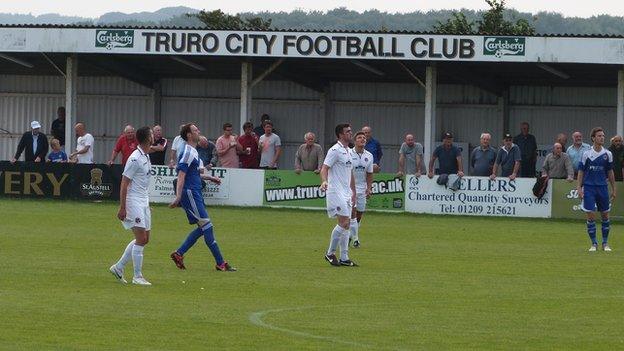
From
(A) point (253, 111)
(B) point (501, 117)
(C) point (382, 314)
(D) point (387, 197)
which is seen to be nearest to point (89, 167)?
(D) point (387, 197)

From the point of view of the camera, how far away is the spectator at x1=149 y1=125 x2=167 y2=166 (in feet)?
100

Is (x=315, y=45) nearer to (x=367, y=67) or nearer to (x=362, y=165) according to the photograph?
(x=367, y=67)

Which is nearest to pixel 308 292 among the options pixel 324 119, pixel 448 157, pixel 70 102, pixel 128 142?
pixel 128 142

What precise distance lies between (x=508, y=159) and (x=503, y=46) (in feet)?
11.2

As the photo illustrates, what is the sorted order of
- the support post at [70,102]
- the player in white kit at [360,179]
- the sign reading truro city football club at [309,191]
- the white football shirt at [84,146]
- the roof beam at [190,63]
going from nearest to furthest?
1. the player in white kit at [360,179]
2. the sign reading truro city football club at [309,191]
3. the white football shirt at [84,146]
4. the support post at [70,102]
5. the roof beam at [190,63]

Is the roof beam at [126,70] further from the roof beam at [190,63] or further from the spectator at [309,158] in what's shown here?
the spectator at [309,158]

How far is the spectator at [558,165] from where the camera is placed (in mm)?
30359

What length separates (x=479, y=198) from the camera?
3108 centimetres

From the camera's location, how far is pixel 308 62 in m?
37.4

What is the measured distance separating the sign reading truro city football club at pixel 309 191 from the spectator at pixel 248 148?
113 centimetres

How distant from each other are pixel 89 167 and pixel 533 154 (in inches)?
409

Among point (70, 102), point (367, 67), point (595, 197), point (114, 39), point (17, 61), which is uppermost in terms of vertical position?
point (114, 39)

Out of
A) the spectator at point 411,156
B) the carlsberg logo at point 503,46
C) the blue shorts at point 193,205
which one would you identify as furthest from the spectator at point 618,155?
the blue shorts at point 193,205

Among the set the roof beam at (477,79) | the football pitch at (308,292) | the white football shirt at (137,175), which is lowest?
the football pitch at (308,292)
